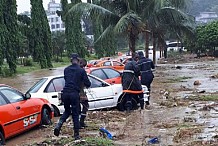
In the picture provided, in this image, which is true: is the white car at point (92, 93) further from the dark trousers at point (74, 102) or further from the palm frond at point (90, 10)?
the palm frond at point (90, 10)

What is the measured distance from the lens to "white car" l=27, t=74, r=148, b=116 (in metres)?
11.9

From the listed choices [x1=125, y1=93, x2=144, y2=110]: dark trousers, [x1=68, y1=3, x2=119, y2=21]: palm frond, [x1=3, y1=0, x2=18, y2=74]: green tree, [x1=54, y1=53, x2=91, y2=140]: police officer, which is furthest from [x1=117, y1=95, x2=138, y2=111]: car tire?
[x1=3, y1=0, x2=18, y2=74]: green tree

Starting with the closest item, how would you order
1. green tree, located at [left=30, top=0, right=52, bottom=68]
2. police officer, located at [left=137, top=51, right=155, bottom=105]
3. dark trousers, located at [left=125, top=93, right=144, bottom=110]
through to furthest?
1. dark trousers, located at [left=125, top=93, right=144, bottom=110]
2. police officer, located at [left=137, top=51, right=155, bottom=105]
3. green tree, located at [left=30, top=0, right=52, bottom=68]

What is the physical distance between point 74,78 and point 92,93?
3905 mm

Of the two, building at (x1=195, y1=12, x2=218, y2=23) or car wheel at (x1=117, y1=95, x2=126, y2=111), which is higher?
building at (x1=195, y1=12, x2=218, y2=23)

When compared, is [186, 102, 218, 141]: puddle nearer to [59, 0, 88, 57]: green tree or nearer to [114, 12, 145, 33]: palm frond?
[114, 12, 145, 33]: palm frond

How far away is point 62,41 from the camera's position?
2852 inches

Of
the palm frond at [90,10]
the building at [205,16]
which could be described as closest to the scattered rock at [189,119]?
the palm frond at [90,10]

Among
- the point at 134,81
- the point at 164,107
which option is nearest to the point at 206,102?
the point at 164,107

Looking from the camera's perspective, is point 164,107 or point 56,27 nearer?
point 164,107

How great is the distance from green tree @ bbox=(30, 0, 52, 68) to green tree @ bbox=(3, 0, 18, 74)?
7765 millimetres

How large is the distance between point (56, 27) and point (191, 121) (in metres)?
149

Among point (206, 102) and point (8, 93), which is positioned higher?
point (8, 93)

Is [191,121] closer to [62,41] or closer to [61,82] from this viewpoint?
[61,82]
